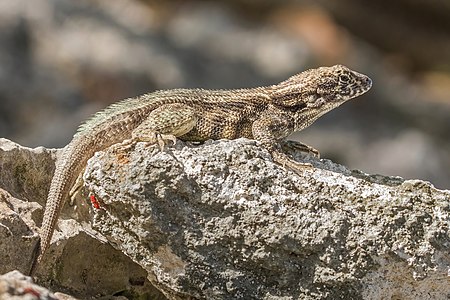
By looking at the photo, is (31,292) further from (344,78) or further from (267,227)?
(344,78)

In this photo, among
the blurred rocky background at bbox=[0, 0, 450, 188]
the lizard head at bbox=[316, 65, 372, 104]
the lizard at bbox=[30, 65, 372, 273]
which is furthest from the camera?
the blurred rocky background at bbox=[0, 0, 450, 188]

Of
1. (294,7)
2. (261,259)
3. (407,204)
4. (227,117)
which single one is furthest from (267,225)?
(294,7)

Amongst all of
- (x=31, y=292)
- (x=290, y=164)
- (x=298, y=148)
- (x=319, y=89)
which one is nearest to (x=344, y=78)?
(x=319, y=89)

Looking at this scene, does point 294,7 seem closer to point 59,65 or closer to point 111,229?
point 59,65

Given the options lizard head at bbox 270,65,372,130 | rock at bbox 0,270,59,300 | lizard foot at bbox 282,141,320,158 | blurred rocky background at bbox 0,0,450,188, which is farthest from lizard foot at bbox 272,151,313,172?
blurred rocky background at bbox 0,0,450,188

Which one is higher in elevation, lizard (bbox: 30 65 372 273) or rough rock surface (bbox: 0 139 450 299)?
lizard (bbox: 30 65 372 273)

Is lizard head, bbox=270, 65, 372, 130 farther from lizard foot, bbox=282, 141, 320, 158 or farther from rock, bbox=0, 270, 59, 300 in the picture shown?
rock, bbox=0, 270, 59, 300
